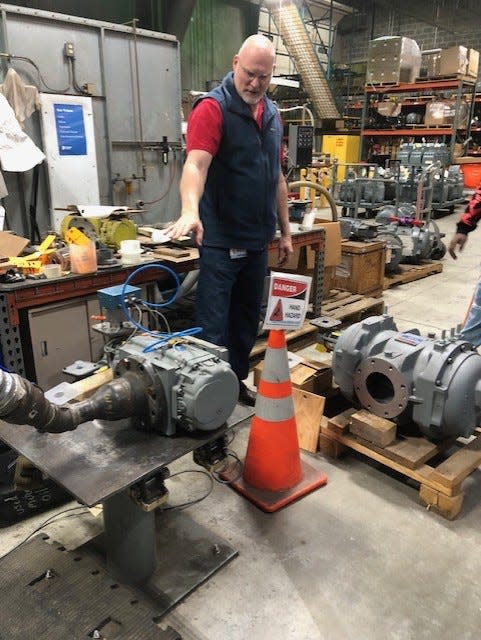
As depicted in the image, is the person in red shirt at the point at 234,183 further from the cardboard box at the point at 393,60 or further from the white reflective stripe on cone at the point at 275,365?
the cardboard box at the point at 393,60

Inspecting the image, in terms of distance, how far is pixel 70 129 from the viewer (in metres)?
3.85

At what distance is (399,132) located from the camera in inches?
341

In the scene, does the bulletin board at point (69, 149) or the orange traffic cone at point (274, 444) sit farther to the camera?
the bulletin board at point (69, 149)

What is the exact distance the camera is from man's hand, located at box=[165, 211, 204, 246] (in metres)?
1.46

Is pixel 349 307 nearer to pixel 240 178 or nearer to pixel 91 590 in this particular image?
pixel 240 178

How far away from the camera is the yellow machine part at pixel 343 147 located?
945cm

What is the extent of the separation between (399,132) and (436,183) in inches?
81.6

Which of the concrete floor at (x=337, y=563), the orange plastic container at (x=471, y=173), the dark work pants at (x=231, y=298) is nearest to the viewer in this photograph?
the concrete floor at (x=337, y=563)

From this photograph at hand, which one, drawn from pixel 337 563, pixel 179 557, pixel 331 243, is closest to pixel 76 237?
pixel 179 557

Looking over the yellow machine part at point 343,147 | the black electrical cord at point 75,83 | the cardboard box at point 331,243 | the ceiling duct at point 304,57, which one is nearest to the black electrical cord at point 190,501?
the cardboard box at point 331,243

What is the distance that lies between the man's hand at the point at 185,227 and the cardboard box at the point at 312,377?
83 cm

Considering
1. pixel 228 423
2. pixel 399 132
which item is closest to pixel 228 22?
pixel 399 132

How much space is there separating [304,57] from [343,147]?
186 cm

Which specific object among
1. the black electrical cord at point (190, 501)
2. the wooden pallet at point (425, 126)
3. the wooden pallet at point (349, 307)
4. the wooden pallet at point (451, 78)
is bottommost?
the black electrical cord at point (190, 501)
